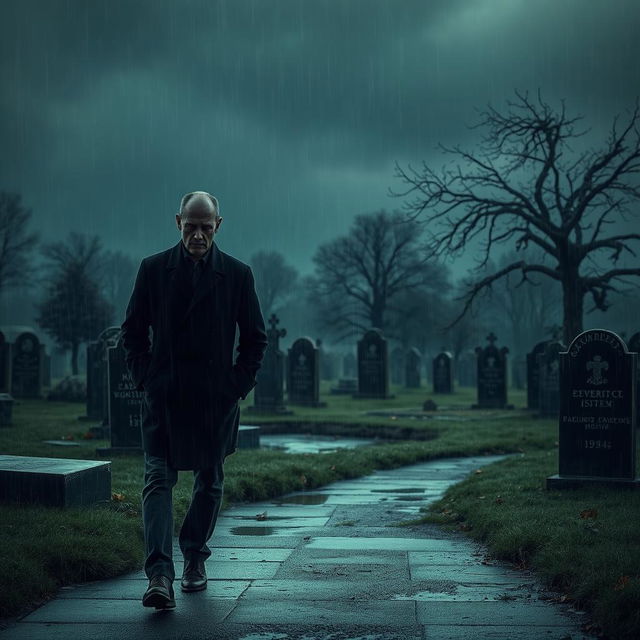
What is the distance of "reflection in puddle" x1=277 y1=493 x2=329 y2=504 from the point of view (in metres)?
9.86

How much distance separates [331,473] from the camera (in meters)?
11.9

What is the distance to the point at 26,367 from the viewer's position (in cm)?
3212

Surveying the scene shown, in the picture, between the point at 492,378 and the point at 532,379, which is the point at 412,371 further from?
the point at 532,379

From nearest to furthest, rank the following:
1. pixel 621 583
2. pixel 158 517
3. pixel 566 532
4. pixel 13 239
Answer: pixel 621 583
pixel 158 517
pixel 566 532
pixel 13 239

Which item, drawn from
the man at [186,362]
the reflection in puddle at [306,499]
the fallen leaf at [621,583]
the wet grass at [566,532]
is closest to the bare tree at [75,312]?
the reflection in puddle at [306,499]

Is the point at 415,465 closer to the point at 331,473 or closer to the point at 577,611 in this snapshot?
the point at 331,473

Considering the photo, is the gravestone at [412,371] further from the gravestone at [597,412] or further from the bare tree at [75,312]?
the gravestone at [597,412]

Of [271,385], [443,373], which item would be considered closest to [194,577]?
[271,385]

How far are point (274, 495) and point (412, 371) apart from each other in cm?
4197

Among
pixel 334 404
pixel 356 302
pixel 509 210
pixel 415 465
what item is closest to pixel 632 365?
pixel 415 465

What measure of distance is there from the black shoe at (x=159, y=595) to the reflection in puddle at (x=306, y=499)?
16.8ft

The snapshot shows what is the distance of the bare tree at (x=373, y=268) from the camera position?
61.2m

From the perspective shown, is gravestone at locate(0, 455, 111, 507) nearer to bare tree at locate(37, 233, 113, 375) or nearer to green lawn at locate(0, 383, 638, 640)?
green lawn at locate(0, 383, 638, 640)

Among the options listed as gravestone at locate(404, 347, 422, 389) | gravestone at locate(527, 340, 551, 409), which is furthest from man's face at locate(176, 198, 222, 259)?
gravestone at locate(404, 347, 422, 389)
